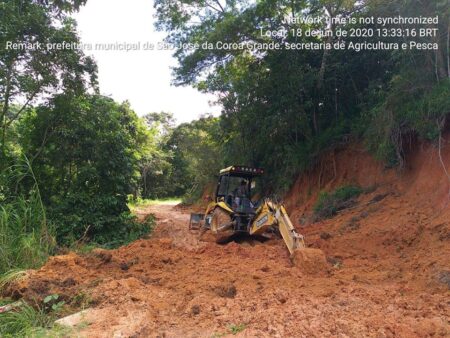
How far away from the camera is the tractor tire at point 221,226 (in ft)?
34.9

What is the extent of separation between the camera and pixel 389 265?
23.6 ft

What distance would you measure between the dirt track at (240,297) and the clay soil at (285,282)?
0.01 metres

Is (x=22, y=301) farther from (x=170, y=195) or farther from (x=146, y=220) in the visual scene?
(x=170, y=195)

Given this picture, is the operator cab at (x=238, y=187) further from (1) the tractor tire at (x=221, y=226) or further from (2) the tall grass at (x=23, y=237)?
(2) the tall grass at (x=23, y=237)

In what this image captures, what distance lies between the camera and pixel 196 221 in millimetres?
13227

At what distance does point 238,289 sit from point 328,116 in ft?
38.9

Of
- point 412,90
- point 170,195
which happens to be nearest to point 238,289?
point 412,90

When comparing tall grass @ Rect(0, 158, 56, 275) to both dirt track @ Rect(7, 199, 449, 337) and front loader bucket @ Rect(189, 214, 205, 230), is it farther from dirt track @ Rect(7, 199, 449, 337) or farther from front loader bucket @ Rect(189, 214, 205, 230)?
front loader bucket @ Rect(189, 214, 205, 230)

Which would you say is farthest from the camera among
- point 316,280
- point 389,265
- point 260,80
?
point 260,80

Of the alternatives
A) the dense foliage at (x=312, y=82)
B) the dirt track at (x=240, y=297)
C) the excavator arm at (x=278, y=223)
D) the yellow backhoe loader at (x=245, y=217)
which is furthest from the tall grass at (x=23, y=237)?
the dense foliage at (x=312, y=82)

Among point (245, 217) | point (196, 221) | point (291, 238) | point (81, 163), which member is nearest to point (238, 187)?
point (245, 217)

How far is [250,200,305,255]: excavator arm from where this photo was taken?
780 centimetres

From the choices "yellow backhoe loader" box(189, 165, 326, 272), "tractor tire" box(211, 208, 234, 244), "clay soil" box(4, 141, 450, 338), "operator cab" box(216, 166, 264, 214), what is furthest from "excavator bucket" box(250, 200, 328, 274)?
"operator cab" box(216, 166, 264, 214)

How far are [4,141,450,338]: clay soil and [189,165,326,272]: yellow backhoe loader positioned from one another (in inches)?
13.6
